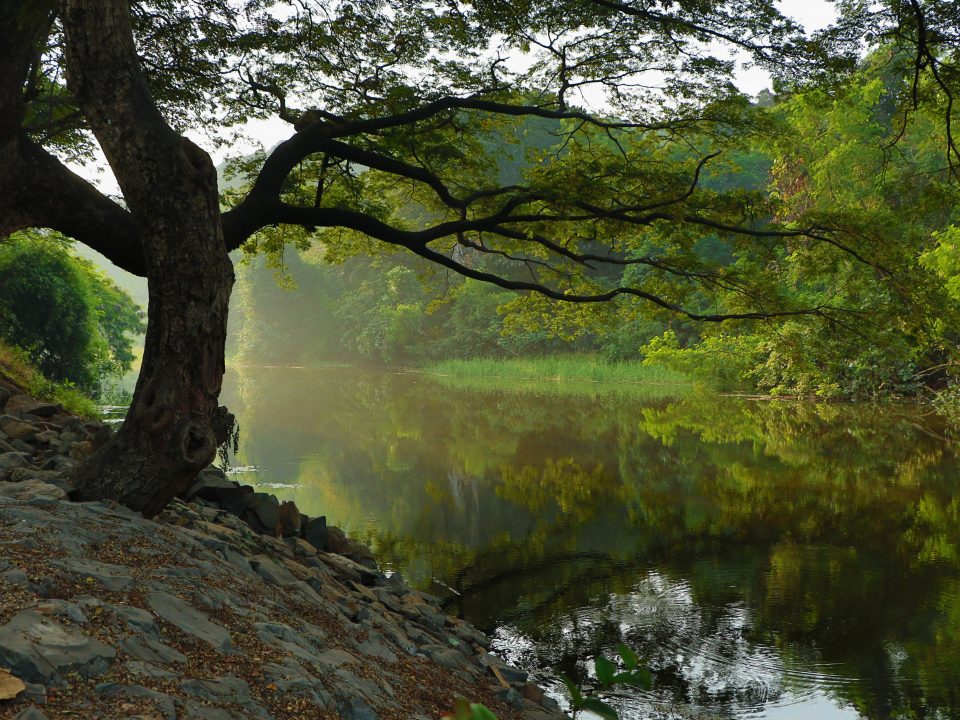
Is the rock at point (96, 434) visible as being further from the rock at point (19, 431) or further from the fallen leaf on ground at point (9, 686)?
the fallen leaf on ground at point (9, 686)

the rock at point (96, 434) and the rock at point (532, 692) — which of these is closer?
the rock at point (532, 692)

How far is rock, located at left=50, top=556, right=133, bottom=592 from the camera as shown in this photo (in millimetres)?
3852

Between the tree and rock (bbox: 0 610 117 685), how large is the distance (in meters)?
2.50

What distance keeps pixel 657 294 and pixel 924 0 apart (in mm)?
4558

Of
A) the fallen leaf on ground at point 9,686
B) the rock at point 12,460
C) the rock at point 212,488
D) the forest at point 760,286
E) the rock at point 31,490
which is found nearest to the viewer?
the fallen leaf on ground at point 9,686

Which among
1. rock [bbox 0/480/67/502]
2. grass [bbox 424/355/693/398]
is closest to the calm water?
rock [bbox 0/480/67/502]

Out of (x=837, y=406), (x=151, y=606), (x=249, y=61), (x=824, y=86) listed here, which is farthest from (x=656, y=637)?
(x=837, y=406)

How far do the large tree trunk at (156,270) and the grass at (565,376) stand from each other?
2353 cm

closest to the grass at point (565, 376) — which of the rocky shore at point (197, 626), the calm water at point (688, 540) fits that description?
the calm water at point (688, 540)

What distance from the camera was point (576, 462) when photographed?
15.6 metres

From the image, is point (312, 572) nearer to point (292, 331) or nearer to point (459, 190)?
point (459, 190)

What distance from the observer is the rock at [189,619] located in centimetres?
374

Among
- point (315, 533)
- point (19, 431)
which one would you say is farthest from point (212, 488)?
point (19, 431)

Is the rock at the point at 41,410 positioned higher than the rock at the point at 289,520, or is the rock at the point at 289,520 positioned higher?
the rock at the point at 41,410
